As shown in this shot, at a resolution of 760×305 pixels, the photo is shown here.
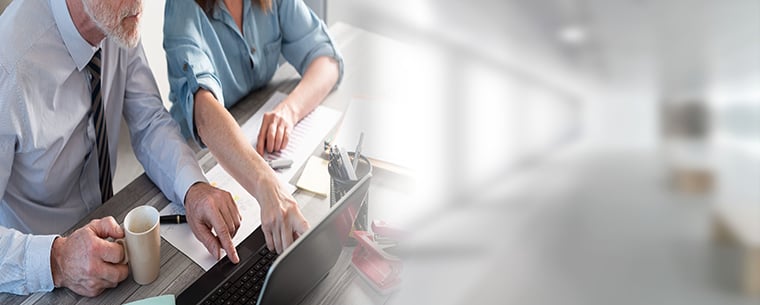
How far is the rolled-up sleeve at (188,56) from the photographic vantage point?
1.39 meters

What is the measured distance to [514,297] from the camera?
0.21 metres

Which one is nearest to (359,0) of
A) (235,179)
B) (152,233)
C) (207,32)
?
(152,233)

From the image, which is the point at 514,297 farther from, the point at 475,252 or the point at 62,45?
the point at 62,45

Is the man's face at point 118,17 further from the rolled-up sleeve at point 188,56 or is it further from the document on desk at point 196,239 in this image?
the document on desk at point 196,239

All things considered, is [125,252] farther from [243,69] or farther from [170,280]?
[243,69]

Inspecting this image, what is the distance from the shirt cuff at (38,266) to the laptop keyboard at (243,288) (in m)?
0.25

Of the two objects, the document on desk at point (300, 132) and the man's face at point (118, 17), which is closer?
the man's face at point (118, 17)

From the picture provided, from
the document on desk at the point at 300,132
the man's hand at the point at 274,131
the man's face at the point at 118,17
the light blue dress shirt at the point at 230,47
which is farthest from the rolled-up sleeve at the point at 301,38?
the man's face at the point at 118,17

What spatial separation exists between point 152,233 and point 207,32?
688 millimetres

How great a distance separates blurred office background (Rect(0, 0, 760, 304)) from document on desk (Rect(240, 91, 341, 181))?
3.52ft

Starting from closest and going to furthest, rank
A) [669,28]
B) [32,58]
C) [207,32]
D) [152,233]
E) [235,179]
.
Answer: [669,28]
[152,233]
[32,58]
[235,179]
[207,32]

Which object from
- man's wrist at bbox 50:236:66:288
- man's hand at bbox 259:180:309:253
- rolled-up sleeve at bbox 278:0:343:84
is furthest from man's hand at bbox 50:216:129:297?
rolled-up sleeve at bbox 278:0:343:84

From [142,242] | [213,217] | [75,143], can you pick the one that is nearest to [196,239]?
[213,217]

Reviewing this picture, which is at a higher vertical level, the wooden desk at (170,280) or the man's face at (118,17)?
the man's face at (118,17)
